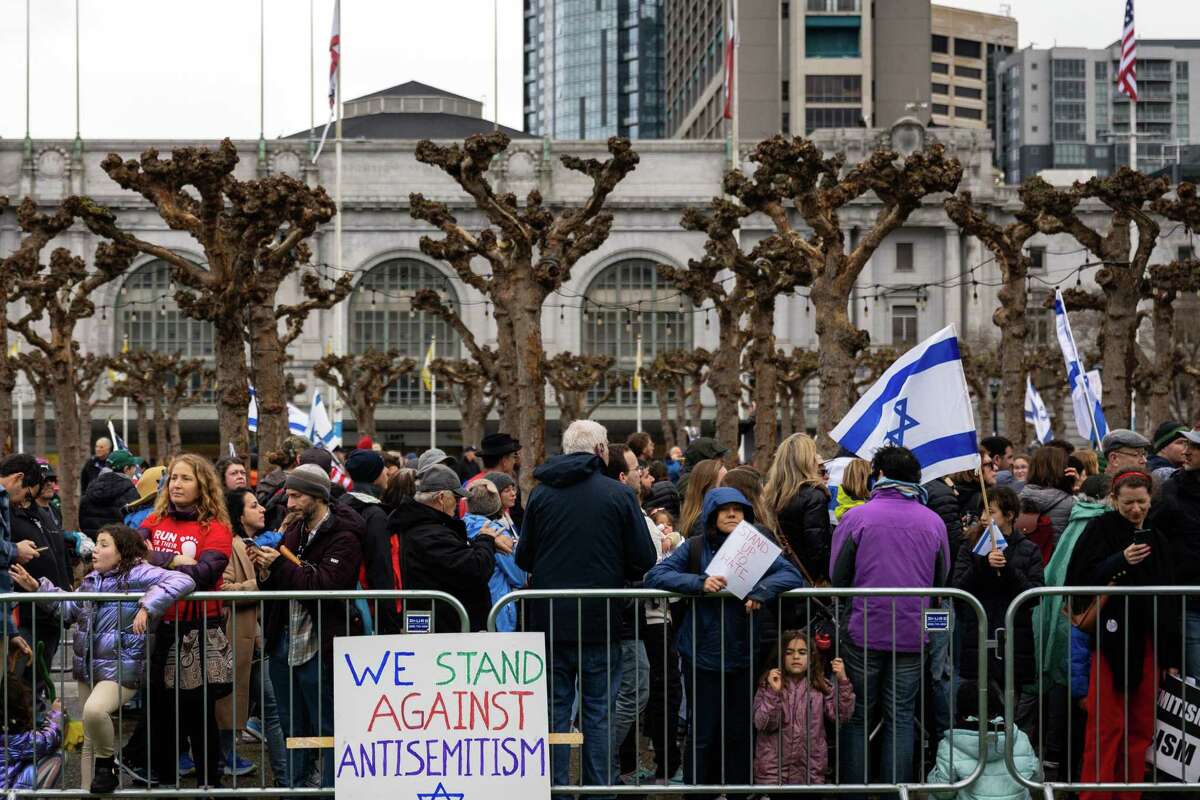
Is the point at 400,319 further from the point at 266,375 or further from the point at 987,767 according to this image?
the point at 987,767

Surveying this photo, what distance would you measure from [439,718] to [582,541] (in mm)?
1269

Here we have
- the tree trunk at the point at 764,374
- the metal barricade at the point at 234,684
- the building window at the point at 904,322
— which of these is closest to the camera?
the metal barricade at the point at 234,684

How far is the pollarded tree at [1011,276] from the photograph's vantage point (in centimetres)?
2450

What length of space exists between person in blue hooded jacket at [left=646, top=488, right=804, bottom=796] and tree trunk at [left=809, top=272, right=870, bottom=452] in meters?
12.5

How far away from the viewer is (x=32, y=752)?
789 cm

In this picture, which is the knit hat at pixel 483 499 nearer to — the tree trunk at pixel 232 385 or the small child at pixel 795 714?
the small child at pixel 795 714

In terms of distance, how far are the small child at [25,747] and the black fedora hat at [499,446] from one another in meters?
3.55

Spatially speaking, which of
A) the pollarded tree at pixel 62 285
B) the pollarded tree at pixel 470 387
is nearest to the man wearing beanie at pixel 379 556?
the pollarded tree at pixel 62 285

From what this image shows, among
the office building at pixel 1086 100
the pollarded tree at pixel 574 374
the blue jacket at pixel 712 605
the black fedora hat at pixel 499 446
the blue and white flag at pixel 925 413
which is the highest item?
the office building at pixel 1086 100

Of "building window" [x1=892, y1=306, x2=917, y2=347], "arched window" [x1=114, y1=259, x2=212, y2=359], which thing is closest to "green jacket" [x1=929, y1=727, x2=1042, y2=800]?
"building window" [x1=892, y1=306, x2=917, y2=347]

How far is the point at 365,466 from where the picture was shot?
434 inches

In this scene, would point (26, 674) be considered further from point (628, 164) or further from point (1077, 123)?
point (1077, 123)

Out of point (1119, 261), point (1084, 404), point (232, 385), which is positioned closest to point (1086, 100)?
point (1119, 261)

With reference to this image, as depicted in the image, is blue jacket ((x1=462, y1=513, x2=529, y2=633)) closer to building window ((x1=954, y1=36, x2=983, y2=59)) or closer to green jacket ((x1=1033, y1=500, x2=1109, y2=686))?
green jacket ((x1=1033, y1=500, x2=1109, y2=686))
